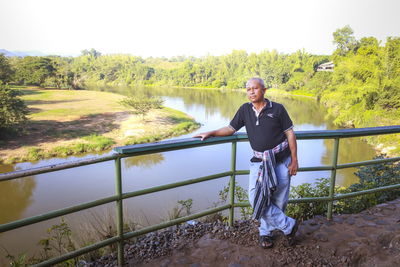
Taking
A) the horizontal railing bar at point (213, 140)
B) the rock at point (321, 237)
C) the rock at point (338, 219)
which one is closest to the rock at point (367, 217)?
the rock at point (338, 219)

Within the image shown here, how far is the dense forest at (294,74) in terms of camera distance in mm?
24609

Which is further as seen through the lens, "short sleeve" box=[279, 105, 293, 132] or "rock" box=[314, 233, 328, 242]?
"rock" box=[314, 233, 328, 242]

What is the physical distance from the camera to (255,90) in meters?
2.17

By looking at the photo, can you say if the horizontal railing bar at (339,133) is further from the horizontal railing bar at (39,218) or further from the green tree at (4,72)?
the green tree at (4,72)

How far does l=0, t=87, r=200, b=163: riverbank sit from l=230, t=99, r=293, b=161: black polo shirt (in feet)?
67.9

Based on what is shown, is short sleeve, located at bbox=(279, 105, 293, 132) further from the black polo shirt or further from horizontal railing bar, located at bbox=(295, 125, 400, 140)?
horizontal railing bar, located at bbox=(295, 125, 400, 140)

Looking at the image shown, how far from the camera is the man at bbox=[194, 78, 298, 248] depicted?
2164 mm

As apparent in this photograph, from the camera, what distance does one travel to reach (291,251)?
7.53 ft

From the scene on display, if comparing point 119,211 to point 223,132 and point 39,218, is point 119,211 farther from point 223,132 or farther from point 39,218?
point 223,132

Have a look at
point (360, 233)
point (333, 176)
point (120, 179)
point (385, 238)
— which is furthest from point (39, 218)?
point (385, 238)

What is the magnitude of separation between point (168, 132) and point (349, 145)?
14508mm

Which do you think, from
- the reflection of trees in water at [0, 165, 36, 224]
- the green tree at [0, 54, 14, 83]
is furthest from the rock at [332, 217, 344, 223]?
the green tree at [0, 54, 14, 83]

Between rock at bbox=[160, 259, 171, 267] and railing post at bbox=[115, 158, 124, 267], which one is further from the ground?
railing post at bbox=[115, 158, 124, 267]

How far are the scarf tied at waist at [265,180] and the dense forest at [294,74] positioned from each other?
23.3 meters
